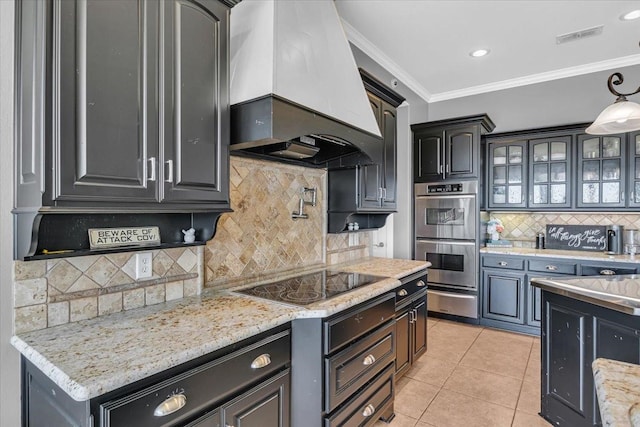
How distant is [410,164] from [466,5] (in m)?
2.05

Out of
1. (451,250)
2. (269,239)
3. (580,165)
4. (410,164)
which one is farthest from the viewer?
(410,164)

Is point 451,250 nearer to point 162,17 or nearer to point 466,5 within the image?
point 466,5

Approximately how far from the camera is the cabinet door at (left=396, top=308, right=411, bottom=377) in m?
2.64

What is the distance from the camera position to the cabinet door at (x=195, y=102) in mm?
1481

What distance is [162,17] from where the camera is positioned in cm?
145

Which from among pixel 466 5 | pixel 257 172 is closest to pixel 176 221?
pixel 257 172

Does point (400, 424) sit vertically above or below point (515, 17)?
below

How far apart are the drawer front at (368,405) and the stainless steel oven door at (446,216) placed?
2.33 metres

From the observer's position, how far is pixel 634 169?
361 centimetres

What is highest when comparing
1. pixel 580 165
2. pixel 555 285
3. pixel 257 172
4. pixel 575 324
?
pixel 580 165

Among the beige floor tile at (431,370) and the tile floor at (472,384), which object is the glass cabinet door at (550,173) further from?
the beige floor tile at (431,370)

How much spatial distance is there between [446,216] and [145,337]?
373 cm

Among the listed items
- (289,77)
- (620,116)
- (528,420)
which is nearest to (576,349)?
Answer: (528,420)

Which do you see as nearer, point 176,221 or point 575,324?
point 176,221
